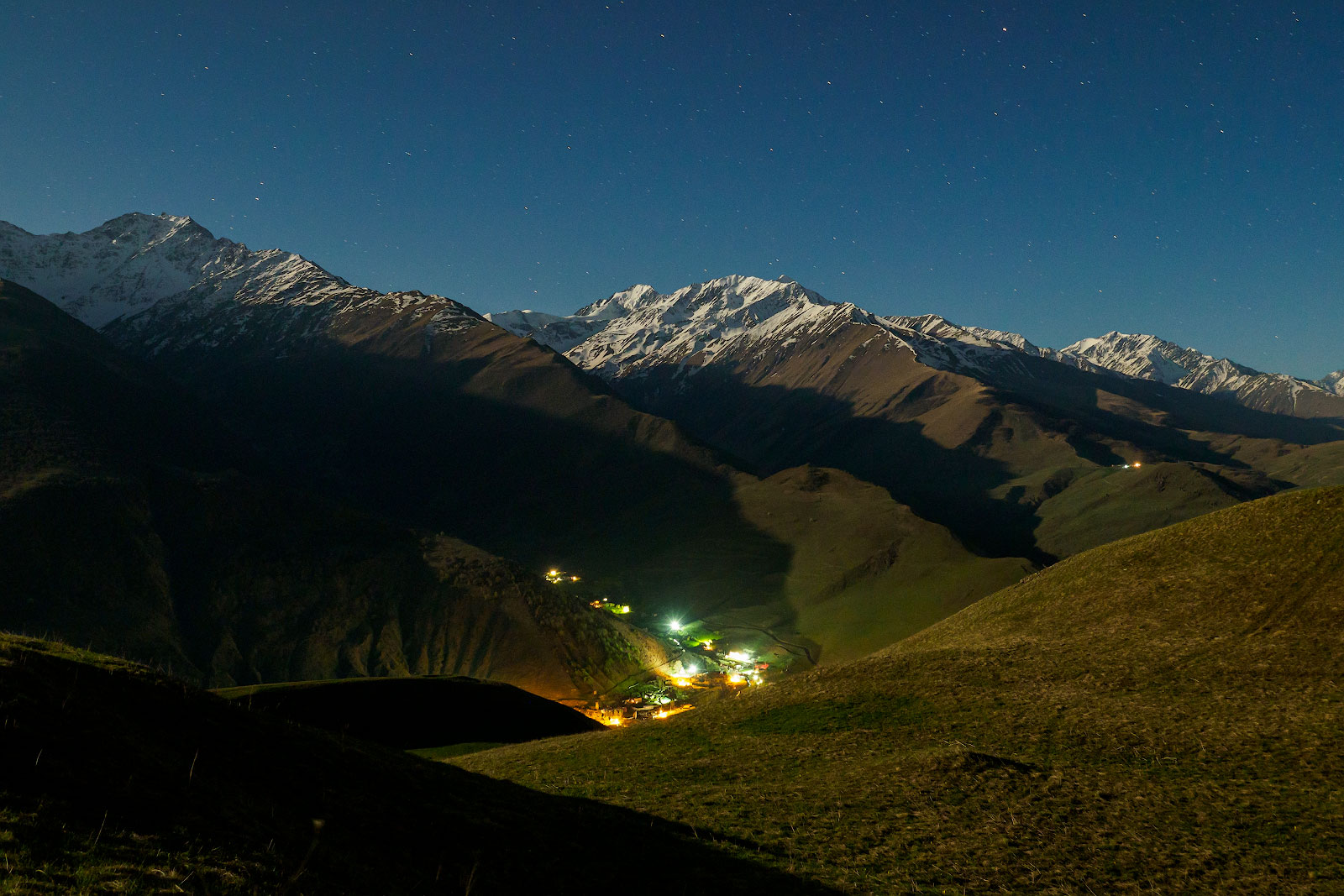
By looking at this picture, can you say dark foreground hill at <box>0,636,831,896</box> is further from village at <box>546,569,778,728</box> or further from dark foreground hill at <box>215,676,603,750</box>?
village at <box>546,569,778,728</box>

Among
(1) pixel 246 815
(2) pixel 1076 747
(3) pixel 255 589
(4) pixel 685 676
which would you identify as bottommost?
(3) pixel 255 589

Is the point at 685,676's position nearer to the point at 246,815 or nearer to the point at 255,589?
the point at 255,589

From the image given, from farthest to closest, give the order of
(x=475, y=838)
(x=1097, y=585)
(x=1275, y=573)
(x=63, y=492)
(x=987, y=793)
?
(x=63, y=492)
(x=1097, y=585)
(x=1275, y=573)
(x=987, y=793)
(x=475, y=838)

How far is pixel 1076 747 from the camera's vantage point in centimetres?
3059

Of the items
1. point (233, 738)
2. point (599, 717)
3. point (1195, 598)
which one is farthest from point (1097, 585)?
point (599, 717)

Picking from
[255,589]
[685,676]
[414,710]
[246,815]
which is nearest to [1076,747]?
[246,815]

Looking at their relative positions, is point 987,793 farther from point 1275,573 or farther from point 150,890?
point 1275,573

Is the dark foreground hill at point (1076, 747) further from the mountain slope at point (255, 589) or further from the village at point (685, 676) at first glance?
the mountain slope at point (255, 589)

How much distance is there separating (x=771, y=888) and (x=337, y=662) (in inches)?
5692

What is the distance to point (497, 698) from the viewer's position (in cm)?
7125

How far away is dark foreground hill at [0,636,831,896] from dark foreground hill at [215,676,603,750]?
38.1 metres

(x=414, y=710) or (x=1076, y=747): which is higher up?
(x=1076, y=747)

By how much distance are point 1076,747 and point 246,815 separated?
101 ft


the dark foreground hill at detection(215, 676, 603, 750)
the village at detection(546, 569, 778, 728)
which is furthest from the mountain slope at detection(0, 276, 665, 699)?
the dark foreground hill at detection(215, 676, 603, 750)
